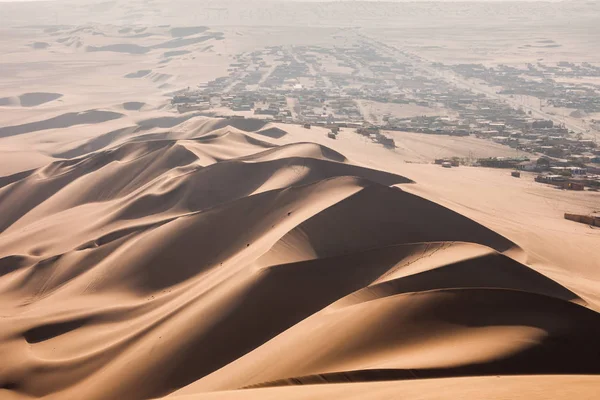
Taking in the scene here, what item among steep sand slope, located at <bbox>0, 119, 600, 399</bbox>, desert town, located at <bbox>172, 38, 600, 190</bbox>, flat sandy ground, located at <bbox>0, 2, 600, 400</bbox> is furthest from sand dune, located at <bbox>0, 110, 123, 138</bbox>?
steep sand slope, located at <bbox>0, 119, 600, 399</bbox>

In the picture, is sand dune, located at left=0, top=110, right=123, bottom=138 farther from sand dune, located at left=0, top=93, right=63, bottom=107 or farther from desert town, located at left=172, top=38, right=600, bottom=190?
sand dune, located at left=0, top=93, right=63, bottom=107

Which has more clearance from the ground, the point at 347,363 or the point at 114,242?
the point at 347,363

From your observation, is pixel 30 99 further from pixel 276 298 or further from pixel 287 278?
pixel 276 298

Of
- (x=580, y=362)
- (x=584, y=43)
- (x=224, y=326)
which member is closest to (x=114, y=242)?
(x=224, y=326)

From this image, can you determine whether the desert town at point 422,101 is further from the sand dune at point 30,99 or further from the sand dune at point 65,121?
the sand dune at point 30,99

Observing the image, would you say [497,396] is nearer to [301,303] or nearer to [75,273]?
[301,303]

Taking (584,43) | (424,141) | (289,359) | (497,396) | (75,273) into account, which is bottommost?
(584,43)

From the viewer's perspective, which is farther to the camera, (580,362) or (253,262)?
(253,262)

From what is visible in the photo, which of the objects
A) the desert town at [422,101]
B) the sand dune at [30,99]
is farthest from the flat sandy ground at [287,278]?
the sand dune at [30,99]

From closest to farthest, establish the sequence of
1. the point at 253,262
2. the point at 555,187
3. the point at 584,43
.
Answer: the point at 253,262 < the point at 555,187 < the point at 584,43
